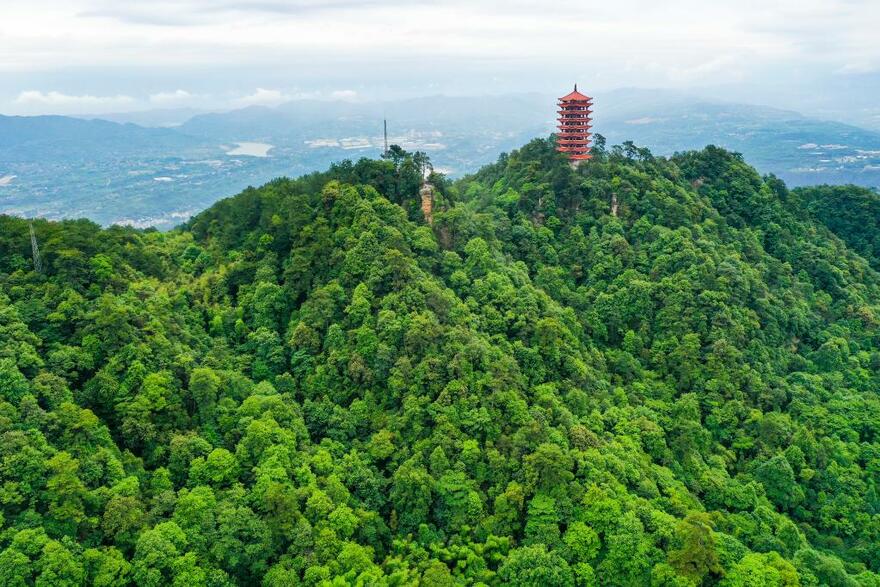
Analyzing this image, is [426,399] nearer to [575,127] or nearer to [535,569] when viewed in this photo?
[535,569]

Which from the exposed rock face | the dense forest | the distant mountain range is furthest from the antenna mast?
the distant mountain range

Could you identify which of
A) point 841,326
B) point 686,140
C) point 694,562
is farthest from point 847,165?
point 694,562

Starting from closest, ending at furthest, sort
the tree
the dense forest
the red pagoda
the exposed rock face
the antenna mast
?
the tree
the dense forest
the antenna mast
the exposed rock face
the red pagoda

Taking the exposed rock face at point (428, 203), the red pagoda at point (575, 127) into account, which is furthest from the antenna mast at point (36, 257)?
the red pagoda at point (575, 127)

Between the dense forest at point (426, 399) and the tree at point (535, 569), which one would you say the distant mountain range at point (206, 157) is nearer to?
the dense forest at point (426, 399)

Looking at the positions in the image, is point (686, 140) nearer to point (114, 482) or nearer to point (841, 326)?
point (841, 326)

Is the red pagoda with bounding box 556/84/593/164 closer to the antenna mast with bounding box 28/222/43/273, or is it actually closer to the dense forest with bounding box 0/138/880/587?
the dense forest with bounding box 0/138/880/587
